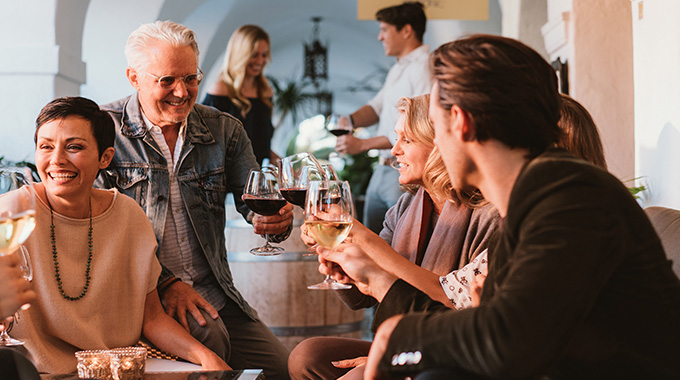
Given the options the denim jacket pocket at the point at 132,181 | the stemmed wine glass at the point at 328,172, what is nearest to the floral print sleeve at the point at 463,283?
the stemmed wine glass at the point at 328,172

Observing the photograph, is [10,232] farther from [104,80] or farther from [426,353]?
[104,80]

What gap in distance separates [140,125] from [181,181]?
254mm

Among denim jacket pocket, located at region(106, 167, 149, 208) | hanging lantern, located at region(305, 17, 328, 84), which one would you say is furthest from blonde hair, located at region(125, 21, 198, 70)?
hanging lantern, located at region(305, 17, 328, 84)

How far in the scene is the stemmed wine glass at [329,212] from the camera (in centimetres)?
173

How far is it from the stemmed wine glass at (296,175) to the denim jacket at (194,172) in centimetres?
61

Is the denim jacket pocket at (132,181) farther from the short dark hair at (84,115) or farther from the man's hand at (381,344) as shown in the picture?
the man's hand at (381,344)

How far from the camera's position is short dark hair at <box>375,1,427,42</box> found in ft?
14.9

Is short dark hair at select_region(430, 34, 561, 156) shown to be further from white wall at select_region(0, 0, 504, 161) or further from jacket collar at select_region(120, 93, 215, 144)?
white wall at select_region(0, 0, 504, 161)

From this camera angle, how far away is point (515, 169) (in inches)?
50.3

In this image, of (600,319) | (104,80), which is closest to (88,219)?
(600,319)

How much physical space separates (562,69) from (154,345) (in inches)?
107

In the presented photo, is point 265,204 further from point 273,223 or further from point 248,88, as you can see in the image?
point 248,88

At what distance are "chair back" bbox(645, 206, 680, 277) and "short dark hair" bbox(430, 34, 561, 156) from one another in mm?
748

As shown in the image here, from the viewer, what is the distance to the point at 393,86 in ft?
15.0
